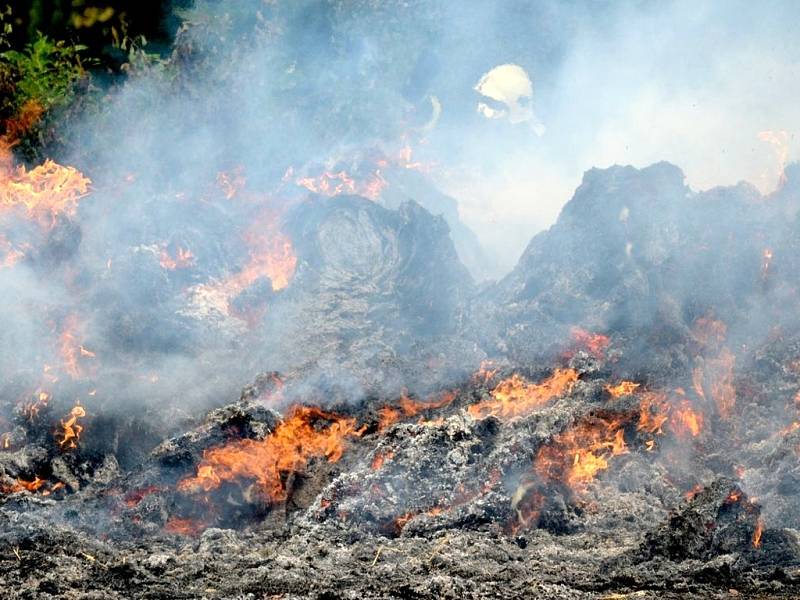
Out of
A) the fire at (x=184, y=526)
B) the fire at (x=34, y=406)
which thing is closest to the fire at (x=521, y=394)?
the fire at (x=184, y=526)

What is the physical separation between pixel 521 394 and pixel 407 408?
89.4 inches

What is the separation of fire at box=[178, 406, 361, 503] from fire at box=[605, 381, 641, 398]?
15.9 feet

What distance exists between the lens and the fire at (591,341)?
52.3ft

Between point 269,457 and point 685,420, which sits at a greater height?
point 685,420

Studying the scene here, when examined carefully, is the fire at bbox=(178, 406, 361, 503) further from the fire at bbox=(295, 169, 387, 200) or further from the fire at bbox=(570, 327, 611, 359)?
the fire at bbox=(295, 169, 387, 200)

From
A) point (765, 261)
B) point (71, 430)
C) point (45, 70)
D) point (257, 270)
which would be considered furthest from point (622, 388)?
point (45, 70)

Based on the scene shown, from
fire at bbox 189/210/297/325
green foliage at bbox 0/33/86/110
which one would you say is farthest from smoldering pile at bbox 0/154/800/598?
green foliage at bbox 0/33/86/110

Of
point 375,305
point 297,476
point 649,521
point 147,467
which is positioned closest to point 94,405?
point 147,467

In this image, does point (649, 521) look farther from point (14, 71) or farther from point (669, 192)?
point (14, 71)

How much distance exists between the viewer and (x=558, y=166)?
35531 millimetres

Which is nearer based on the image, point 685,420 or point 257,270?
point 685,420

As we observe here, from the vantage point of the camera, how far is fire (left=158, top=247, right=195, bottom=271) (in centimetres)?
1850

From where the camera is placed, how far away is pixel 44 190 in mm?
17984

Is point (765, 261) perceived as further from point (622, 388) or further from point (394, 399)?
point (394, 399)
